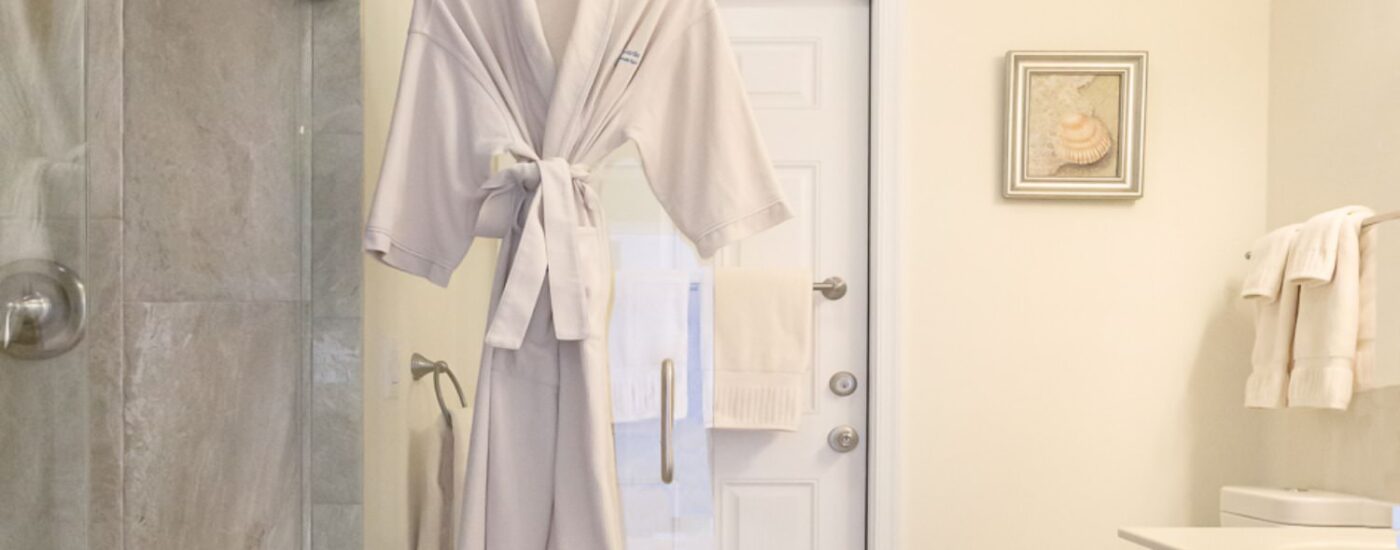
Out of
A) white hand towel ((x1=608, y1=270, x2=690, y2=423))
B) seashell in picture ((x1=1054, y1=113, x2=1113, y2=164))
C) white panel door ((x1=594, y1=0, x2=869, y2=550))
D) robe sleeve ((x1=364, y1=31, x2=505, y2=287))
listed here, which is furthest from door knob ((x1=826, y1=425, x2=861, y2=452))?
robe sleeve ((x1=364, y1=31, x2=505, y2=287))

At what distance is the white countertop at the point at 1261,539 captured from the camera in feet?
6.21

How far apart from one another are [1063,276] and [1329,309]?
62cm

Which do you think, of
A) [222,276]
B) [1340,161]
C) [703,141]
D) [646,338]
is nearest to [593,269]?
[703,141]

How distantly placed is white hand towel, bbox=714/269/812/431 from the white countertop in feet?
2.75

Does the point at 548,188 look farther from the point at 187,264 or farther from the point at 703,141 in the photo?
the point at 187,264

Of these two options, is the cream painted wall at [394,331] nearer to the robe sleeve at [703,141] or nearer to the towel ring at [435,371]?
the towel ring at [435,371]

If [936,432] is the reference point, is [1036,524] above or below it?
below

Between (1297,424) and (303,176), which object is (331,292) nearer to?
(303,176)

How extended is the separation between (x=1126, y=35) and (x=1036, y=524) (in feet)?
3.61

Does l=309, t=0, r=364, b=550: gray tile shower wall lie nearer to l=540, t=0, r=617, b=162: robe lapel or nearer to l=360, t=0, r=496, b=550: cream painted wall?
l=360, t=0, r=496, b=550: cream painted wall

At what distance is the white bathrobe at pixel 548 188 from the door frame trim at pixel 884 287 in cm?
99

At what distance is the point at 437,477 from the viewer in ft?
7.20

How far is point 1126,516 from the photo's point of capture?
9.64ft

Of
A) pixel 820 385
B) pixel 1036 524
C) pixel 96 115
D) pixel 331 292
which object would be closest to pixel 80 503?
pixel 96 115
